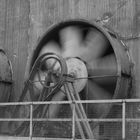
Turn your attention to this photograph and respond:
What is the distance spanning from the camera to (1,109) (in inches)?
483

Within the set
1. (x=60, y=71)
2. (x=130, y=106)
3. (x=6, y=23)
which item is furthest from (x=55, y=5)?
(x=130, y=106)

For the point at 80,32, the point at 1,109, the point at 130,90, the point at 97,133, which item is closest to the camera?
the point at 97,133

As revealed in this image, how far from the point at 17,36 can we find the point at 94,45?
328 cm

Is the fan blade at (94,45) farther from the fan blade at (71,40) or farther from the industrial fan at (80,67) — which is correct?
the fan blade at (71,40)

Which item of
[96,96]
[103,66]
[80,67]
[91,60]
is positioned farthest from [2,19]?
[96,96]

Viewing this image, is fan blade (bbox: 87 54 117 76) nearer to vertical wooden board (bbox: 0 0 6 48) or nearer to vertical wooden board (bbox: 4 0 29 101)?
vertical wooden board (bbox: 4 0 29 101)

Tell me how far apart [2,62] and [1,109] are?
1515mm

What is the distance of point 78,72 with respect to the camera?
10883 millimetres

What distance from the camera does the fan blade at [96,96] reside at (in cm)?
1042

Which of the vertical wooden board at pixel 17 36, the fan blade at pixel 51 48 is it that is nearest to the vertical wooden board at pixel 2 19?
the vertical wooden board at pixel 17 36

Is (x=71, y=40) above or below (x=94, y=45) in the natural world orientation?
above

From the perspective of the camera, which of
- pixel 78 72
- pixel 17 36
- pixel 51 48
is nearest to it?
pixel 78 72

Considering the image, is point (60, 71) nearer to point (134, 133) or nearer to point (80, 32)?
point (80, 32)

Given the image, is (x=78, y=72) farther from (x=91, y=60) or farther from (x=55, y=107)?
(x=55, y=107)
